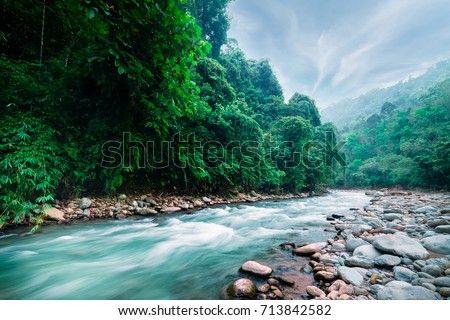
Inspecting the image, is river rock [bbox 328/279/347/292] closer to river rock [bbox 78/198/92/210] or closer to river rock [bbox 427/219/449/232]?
river rock [bbox 427/219/449/232]

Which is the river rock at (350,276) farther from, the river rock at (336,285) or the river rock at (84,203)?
the river rock at (84,203)

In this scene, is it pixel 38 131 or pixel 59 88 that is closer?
pixel 38 131

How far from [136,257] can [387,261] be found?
3.52 meters

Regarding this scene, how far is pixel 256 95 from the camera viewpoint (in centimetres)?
2569

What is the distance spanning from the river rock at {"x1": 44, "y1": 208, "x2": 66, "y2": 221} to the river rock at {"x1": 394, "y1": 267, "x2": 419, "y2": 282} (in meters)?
6.12

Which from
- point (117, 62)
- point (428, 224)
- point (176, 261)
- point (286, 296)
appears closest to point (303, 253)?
point (286, 296)

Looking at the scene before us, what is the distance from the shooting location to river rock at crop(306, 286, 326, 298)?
5.79 feet

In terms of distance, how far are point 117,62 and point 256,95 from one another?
23.9 meters

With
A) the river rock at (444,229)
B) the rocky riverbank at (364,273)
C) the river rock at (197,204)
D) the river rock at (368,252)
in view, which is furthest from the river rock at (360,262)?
the river rock at (197,204)

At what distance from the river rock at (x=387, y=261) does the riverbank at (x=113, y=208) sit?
5.24 metres

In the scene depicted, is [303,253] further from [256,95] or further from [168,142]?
[256,95]

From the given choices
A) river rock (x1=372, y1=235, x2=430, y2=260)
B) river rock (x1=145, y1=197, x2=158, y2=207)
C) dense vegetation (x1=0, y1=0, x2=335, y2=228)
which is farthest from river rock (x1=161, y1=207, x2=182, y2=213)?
river rock (x1=372, y1=235, x2=430, y2=260)

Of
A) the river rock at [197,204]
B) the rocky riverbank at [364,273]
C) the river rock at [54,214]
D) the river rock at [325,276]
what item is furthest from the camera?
the river rock at [197,204]

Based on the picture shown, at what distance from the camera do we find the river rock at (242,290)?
1.79 metres
